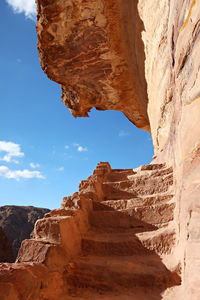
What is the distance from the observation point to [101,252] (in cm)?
282

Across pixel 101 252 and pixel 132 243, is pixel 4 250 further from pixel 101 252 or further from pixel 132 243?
pixel 132 243

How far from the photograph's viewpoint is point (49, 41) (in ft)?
26.2

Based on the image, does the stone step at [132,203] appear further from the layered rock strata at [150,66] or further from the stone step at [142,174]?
the stone step at [142,174]

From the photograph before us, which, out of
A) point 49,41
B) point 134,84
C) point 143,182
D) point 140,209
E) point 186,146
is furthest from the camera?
point 134,84

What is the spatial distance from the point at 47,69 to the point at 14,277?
7756mm

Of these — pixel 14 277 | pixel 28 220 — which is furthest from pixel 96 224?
pixel 28 220

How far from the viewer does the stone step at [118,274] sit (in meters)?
2.30

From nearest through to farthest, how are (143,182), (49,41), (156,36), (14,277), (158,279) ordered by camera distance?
(14,277) < (158,279) < (143,182) < (156,36) < (49,41)

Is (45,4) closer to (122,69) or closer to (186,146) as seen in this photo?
(122,69)

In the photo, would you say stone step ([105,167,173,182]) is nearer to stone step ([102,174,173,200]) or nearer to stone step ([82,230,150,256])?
stone step ([102,174,173,200])

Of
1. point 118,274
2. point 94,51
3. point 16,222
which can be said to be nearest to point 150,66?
point 94,51

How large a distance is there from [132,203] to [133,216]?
0.24 meters

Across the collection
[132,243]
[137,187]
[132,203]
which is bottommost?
[132,243]

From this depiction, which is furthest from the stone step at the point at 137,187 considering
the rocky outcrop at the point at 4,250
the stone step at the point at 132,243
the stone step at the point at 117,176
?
the rocky outcrop at the point at 4,250
